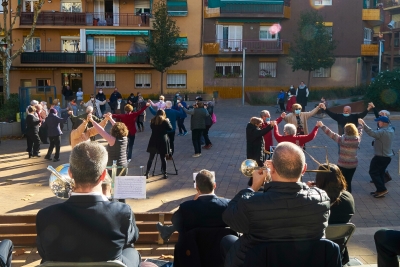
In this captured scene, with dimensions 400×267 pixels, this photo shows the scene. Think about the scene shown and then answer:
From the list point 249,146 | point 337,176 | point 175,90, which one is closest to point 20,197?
point 249,146

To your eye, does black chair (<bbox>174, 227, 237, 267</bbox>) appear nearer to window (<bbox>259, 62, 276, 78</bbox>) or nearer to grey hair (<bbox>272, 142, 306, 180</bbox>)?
grey hair (<bbox>272, 142, 306, 180</bbox>)

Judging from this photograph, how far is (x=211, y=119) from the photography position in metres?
17.8

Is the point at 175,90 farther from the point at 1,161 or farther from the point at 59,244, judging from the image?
the point at 59,244

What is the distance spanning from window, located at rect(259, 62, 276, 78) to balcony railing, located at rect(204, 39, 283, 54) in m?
1.21

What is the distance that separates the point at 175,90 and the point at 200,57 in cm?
323

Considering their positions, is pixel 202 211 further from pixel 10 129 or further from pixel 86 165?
pixel 10 129

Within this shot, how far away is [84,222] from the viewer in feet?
12.0

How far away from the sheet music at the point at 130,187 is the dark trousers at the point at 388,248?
112 inches

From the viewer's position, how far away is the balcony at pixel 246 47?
4069 cm

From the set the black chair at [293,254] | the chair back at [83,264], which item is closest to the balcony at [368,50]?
the black chair at [293,254]

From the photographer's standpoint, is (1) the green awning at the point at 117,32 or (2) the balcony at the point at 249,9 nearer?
(1) the green awning at the point at 117,32

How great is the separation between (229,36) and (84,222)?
127ft

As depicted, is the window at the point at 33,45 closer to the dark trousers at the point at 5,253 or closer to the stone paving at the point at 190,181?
the stone paving at the point at 190,181

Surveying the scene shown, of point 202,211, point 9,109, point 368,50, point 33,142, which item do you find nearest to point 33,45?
point 9,109
